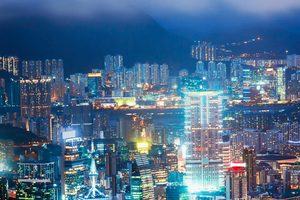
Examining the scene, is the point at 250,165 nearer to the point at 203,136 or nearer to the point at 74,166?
the point at 203,136

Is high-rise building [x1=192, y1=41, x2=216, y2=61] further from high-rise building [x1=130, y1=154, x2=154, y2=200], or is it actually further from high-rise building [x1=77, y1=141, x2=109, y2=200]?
high-rise building [x1=77, y1=141, x2=109, y2=200]

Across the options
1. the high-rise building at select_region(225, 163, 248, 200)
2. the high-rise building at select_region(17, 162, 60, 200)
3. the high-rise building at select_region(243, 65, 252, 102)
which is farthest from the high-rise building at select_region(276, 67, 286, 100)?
the high-rise building at select_region(17, 162, 60, 200)

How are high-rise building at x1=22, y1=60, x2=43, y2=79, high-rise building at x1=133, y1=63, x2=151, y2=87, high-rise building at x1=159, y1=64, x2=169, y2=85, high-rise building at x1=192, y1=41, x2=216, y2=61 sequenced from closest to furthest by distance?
high-rise building at x1=192, y1=41, x2=216, y2=61 → high-rise building at x1=22, y1=60, x2=43, y2=79 → high-rise building at x1=159, y1=64, x2=169, y2=85 → high-rise building at x1=133, y1=63, x2=151, y2=87

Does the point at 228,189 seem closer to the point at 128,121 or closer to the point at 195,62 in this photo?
the point at 195,62

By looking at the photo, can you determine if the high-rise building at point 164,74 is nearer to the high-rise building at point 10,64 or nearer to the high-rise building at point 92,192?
the high-rise building at point 10,64

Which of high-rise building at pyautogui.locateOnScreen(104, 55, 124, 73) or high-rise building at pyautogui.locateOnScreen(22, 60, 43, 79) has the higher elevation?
high-rise building at pyautogui.locateOnScreen(104, 55, 124, 73)

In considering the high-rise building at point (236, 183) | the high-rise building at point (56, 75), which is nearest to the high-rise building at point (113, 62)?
the high-rise building at point (56, 75)
